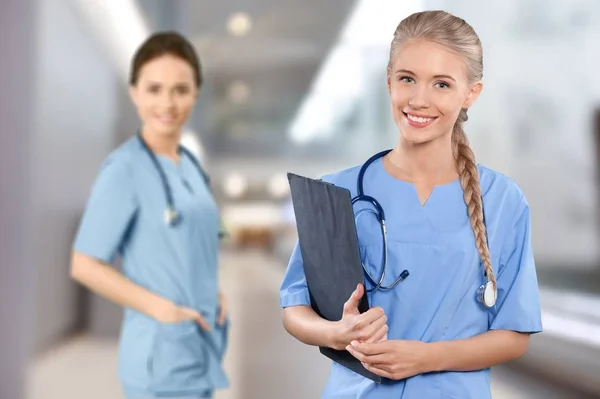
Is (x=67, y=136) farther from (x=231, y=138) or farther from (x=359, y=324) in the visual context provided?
(x=231, y=138)

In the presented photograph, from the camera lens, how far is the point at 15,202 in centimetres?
186

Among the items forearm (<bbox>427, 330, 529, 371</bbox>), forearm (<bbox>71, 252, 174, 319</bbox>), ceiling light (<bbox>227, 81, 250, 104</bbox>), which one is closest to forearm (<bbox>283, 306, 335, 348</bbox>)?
forearm (<bbox>427, 330, 529, 371</bbox>)

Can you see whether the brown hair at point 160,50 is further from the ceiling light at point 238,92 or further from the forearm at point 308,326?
the ceiling light at point 238,92

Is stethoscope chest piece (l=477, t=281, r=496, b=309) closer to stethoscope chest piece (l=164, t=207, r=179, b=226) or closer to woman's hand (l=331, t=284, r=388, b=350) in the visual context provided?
woman's hand (l=331, t=284, r=388, b=350)

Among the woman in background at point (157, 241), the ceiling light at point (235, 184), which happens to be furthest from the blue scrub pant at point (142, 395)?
the ceiling light at point (235, 184)

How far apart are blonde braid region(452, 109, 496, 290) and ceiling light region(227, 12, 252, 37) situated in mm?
4431

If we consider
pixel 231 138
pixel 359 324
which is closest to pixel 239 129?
pixel 231 138

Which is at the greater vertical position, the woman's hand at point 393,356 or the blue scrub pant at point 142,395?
the woman's hand at point 393,356

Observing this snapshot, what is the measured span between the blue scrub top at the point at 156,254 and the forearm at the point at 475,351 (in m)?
0.75

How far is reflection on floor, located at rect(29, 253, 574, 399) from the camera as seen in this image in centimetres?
253

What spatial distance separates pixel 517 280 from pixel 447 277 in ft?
0.28

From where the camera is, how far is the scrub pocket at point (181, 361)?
144cm

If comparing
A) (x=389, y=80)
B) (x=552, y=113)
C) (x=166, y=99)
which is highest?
(x=552, y=113)

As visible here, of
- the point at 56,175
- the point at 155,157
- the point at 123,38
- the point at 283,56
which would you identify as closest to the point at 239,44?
the point at 283,56
